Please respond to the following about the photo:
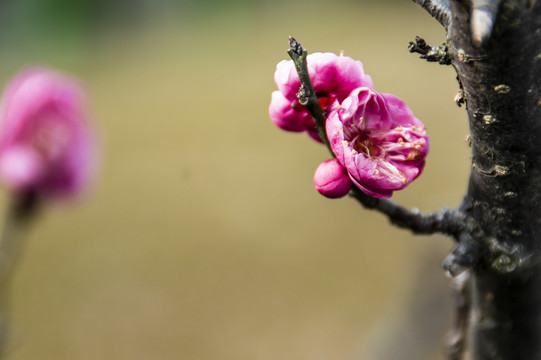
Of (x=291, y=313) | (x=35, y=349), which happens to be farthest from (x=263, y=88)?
(x=35, y=349)

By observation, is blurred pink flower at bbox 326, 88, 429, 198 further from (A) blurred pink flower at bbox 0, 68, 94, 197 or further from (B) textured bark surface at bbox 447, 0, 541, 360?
(A) blurred pink flower at bbox 0, 68, 94, 197

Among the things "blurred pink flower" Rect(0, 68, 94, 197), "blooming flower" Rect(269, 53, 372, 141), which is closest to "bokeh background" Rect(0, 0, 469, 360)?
"blurred pink flower" Rect(0, 68, 94, 197)

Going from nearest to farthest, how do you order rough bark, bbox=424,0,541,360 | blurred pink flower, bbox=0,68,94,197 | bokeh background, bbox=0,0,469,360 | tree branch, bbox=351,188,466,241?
rough bark, bbox=424,0,541,360 < tree branch, bbox=351,188,466,241 < blurred pink flower, bbox=0,68,94,197 < bokeh background, bbox=0,0,469,360

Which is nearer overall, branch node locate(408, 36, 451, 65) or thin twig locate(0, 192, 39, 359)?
branch node locate(408, 36, 451, 65)

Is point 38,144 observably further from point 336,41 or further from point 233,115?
point 336,41

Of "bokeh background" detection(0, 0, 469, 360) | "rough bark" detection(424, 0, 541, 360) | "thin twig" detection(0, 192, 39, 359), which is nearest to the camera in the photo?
"rough bark" detection(424, 0, 541, 360)
